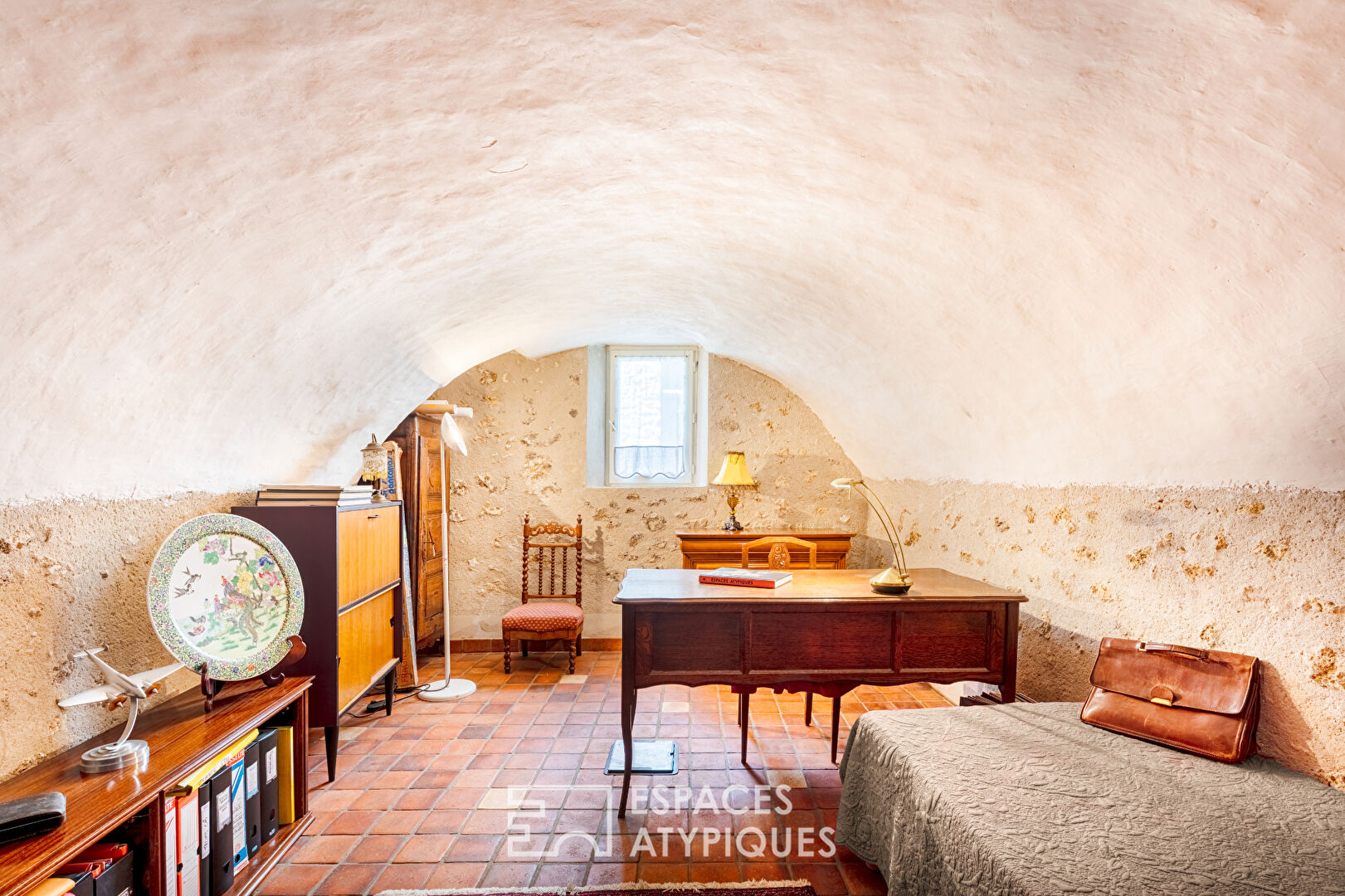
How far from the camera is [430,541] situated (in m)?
5.23

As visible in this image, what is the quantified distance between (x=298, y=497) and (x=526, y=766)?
1.74 meters

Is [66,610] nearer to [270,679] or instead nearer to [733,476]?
→ [270,679]

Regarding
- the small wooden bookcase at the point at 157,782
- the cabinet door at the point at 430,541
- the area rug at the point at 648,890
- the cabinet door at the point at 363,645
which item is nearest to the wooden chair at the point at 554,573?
the cabinet door at the point at 430,541

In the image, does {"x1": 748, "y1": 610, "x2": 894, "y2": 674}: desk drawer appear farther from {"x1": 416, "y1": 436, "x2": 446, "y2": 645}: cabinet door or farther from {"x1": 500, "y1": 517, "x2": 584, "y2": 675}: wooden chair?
{"x1": 416, "y1": 436, "x2": 446, "y2": 645}: cabinet door

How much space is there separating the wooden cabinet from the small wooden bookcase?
1.30 feet

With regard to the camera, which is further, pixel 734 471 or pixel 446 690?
pixel 734 471

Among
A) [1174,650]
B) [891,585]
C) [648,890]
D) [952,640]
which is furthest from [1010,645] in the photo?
[648,890]

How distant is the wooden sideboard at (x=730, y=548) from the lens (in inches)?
215

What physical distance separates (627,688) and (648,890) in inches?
29.4

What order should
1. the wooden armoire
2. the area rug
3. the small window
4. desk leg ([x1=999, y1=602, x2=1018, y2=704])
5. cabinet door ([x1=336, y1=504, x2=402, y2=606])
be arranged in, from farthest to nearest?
the small window
the wooden armoire
cabinet door ([x1=336, y1=504, x2=402, y2=606])
desk leg ([x1=999, y1=602, x2=1018, y2=704])
the area rug

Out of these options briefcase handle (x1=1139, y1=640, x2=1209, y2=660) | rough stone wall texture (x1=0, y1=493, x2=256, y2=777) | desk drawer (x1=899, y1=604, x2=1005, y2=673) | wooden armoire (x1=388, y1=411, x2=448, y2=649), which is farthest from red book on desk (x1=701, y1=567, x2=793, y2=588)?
rough stone wall texture (x1=0, y1=493, x2=256, y2=777)

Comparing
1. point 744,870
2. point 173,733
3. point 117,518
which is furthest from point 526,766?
point 117,518

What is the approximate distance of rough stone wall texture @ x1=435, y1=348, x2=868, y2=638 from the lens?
231 inches

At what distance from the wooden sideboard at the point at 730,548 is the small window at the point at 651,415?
2.71ft
